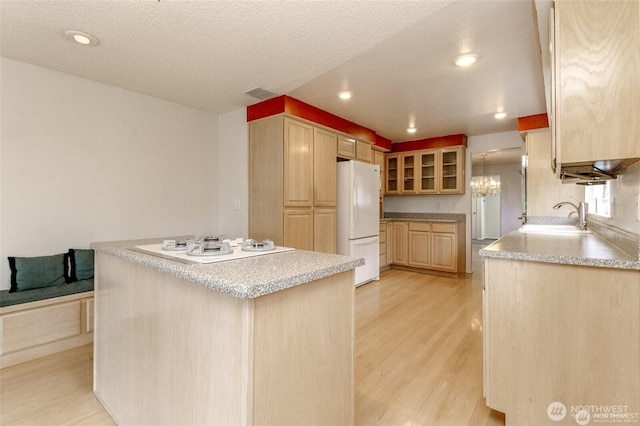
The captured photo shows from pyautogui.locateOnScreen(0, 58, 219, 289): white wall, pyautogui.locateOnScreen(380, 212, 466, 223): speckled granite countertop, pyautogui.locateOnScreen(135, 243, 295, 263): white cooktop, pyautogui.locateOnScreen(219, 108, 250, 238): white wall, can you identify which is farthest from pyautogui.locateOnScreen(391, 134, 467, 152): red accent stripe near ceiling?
pyautogui.locateOnScreen(135, 243, 295, 263): white cooktop

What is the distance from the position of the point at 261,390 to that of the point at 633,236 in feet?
5.90

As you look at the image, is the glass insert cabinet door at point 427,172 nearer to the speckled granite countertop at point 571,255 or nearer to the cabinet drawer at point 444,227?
the cabinet drawer at point 444,227

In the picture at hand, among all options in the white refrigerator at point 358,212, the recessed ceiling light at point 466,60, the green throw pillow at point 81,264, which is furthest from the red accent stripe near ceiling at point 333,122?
the green throw pillow at point 81,264

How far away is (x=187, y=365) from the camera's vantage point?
117 cm

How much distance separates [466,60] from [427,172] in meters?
3.02

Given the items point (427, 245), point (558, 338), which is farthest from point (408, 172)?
point (558, 338)

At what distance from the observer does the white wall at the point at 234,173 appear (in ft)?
12.2

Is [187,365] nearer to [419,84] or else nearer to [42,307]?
[42,307]

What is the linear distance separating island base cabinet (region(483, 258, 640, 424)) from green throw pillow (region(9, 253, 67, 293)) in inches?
126

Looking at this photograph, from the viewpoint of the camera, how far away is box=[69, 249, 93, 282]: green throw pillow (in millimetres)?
2697

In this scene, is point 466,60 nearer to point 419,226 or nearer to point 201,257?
point 201,257

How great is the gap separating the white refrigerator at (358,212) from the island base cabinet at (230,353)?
8.86ft

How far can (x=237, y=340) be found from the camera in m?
0.99

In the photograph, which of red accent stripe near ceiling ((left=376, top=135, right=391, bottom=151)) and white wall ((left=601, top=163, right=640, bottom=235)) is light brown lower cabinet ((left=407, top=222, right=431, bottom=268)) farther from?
white wall ((left=601, top=163, right=640, bottom=235))
